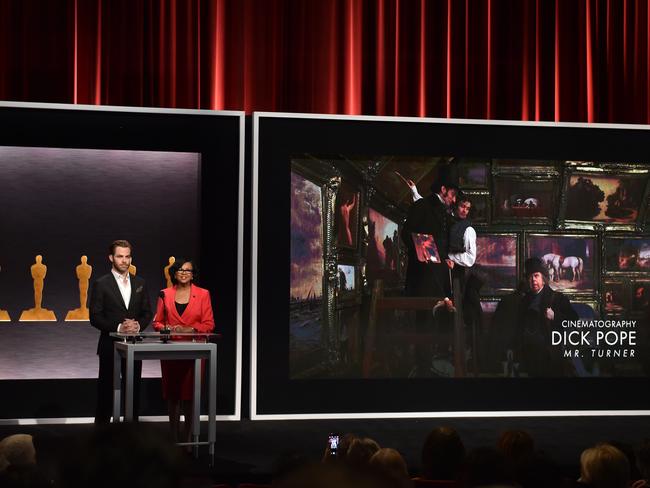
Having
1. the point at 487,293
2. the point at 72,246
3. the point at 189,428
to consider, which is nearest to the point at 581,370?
the point at 487,293

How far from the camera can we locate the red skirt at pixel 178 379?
5.98 metres

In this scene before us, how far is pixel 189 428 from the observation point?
5.97 m

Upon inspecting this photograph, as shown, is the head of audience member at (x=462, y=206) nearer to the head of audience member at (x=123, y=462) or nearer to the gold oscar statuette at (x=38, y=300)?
the gold oscar statuette at (x=38, y=300)

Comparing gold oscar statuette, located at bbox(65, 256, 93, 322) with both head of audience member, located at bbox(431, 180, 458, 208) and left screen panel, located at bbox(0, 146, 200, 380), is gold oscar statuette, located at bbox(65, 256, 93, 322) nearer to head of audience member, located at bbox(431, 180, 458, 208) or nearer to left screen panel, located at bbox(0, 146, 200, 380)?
left screen panel, located at bbox(0, 146, 200, 380)

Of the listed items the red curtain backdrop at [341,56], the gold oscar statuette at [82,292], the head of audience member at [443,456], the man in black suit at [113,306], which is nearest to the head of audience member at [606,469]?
the head of audience member at [443,456]

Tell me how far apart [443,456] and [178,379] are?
2.90 m

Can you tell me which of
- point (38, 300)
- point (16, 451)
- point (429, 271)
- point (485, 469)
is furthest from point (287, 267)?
point (485, 469)

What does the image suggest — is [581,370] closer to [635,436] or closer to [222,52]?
[635,436]

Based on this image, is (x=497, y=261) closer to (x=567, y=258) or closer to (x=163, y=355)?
(x=567, y=258)

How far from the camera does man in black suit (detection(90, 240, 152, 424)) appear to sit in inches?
237

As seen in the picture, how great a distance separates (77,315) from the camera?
805 centimetres

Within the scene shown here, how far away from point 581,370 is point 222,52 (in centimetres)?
416

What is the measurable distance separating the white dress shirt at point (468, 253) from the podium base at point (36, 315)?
11.0 feet

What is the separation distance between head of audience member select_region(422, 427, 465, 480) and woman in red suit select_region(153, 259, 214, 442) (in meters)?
2.75
